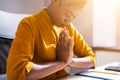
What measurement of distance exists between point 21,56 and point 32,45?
9 centimetres

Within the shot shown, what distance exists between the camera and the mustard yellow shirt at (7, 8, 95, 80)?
85cm

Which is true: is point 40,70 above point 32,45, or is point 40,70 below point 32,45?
below

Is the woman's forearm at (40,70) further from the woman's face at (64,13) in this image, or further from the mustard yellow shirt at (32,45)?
the woman's face at (64,13)

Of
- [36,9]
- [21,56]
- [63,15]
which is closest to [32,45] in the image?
[21,56]

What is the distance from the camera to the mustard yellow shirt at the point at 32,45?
2.78 ft

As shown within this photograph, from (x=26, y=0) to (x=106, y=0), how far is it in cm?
72

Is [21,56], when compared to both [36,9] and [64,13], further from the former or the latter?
[36,9]

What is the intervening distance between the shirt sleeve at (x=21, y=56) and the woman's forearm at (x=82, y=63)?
0.23 metres

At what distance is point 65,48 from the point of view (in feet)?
3.01

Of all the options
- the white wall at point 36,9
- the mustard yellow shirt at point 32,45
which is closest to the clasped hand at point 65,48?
the mustard yellow shirt at point 32,45

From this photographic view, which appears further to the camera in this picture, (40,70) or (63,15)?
(63,15)

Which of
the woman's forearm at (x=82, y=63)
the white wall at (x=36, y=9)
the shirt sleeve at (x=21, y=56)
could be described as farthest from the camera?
the white wall at (x=36, y=9)

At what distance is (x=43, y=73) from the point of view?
2.83 ft

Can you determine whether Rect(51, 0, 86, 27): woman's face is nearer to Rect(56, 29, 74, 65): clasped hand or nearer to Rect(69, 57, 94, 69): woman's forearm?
Rect(56, 29, 74, 65): clasped hand
